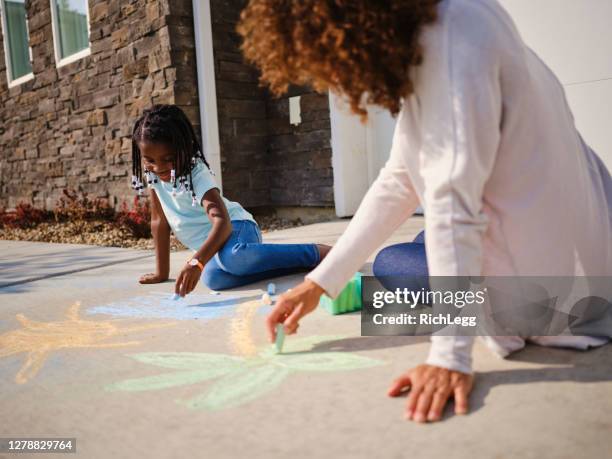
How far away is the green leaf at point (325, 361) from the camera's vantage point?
1.47m

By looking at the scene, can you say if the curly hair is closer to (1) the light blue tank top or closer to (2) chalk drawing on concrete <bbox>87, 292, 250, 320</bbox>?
(2) chalk drawing on concrete <bbox>87, 292, 250, 320</bbox>

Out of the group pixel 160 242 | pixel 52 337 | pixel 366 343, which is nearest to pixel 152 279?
pixel 160 242

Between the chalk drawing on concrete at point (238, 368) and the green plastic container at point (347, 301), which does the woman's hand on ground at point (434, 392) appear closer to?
the chalk drawing on concrete at point (238, 368)

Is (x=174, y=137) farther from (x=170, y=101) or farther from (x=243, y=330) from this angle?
(x=170, y=101)

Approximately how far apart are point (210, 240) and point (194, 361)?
813mm

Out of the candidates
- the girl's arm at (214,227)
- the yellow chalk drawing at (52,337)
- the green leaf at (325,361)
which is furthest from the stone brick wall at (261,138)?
the green leaf at (325,361)

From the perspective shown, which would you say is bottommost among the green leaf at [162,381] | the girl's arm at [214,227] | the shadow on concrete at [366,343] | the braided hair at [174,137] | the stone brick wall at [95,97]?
the green leaf at [162,381]

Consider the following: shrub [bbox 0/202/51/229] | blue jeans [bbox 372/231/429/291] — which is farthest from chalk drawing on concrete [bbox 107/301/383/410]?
shrub [bbox 0/202/51/229]

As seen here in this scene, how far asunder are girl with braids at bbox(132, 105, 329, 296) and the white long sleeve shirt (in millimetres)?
1162

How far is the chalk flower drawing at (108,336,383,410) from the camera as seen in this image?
1348 mm

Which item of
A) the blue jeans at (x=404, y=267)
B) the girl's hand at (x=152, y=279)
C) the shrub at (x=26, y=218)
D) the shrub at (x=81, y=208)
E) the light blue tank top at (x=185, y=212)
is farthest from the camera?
the shrub at (x=26, y=218)

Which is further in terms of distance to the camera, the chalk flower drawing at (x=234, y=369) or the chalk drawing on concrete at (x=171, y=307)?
the chalk drawing on concrete at (x=171, y=307)

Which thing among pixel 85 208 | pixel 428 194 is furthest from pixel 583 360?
pixel 85 208

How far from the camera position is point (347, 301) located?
1989 millimetres
